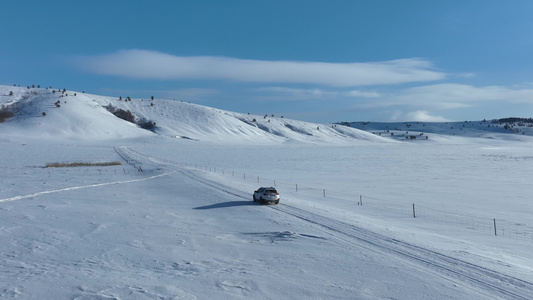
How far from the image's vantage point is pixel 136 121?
14112cm

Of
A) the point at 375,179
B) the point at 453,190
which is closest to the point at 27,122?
the point at 375,179

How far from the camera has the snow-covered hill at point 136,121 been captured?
113 m

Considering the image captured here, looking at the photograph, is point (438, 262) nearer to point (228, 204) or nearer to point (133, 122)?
point (228, 204)

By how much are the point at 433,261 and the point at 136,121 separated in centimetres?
13539

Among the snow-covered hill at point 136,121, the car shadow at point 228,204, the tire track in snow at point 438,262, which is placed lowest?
the tire track in snow at point 438,262

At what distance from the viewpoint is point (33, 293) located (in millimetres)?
10305

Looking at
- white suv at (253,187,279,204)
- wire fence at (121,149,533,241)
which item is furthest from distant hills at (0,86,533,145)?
white suv at (253,187,279,204)

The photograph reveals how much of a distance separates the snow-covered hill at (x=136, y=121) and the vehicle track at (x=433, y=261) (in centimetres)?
9892

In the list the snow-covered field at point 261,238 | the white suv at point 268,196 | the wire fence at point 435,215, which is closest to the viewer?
the snow-covered field at point 261,238

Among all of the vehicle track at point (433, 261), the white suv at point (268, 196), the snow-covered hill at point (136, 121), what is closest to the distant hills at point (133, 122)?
the snow-covered hill at point (136, 121)

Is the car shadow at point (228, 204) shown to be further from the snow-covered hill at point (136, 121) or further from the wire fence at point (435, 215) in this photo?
the snow-covered hill at point (136, 121)

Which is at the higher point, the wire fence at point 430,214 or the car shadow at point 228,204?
the car shadow at point 228,204

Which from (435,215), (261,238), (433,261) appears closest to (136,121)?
(435,215)

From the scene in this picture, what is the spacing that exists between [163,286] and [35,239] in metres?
7.46
